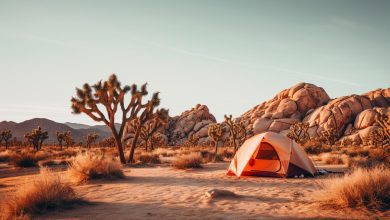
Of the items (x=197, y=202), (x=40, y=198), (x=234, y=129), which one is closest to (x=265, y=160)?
(x=197, y=202)

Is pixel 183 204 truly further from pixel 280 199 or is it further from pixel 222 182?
pixel 222 182

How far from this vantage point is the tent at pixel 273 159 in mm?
10891

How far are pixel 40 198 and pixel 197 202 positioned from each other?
11.0ft

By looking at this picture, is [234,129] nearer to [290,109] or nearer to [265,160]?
[265,160]

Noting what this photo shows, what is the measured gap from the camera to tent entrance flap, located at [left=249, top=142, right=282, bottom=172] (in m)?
11.1

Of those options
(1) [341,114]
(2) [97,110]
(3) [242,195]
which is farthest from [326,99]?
(3) [242,195]

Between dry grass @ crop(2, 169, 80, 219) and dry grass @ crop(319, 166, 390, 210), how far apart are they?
562 centimetres

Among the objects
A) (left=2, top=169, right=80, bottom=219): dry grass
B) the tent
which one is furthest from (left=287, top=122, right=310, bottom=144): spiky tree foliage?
(left=2, top=169, right=80, bottom=219): dry grass

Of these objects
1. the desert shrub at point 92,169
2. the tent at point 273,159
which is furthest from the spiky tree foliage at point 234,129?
the desert shrub at point 92,169

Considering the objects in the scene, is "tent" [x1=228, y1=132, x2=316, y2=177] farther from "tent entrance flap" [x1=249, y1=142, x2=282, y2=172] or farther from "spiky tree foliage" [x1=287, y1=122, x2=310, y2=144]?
"spiky tree foliage" [x1=287, y1=122, x2=310, y2=144]

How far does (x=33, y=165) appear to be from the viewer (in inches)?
728

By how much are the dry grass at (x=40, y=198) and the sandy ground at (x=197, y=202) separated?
12.0 inches

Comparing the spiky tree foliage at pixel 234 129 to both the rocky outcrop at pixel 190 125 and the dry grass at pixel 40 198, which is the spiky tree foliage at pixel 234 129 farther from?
the rocky outcrop at pixel 190 125

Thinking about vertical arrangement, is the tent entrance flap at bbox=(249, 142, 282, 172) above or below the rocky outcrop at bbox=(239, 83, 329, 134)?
below
